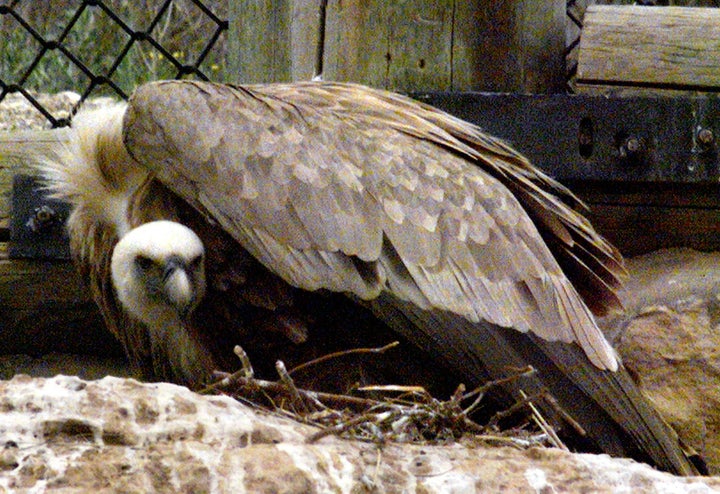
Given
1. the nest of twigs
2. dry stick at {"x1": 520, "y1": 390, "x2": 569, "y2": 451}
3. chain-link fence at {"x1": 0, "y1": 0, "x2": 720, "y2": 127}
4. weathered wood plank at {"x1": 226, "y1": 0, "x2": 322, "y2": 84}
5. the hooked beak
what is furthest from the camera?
chain-link fence at {"x1": 0, "y1": 0, "x2": 720, "y2": 127}

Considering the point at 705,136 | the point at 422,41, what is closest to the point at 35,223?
the point at 422,41

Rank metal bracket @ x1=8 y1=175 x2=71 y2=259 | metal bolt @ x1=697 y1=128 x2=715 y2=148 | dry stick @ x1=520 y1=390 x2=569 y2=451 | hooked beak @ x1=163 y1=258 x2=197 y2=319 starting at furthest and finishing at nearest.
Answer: metal bracket @ x1=8 y1=175 x2=71 y2=259
metal bolt @ x1=697 y1=128 x2=715 y2=148
hooked beak @ x1=163 y1=258 x2=197 y2=319
dry stick @ x1=520 y1=390 x2=569 y2=451

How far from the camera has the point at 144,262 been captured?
10.8 ft

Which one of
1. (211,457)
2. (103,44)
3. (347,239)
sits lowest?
(211,457)

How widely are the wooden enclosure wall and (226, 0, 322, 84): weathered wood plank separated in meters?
0.08

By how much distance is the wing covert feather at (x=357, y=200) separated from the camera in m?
3.23

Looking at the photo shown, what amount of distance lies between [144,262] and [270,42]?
1190 millimetres

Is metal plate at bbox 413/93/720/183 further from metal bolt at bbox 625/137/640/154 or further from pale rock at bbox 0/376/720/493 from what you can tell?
pale rock at bbox 0/376/720/493

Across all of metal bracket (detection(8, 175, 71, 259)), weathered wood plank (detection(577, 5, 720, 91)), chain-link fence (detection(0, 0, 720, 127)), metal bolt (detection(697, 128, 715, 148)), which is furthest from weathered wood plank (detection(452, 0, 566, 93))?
chain-link fence (detection(0, 0, 720, 127))

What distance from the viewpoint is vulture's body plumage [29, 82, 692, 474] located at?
3.23 m

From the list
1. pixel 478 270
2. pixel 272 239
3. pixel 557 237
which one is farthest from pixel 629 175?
pixel 272 239

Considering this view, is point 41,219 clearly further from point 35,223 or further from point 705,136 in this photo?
point 705,136

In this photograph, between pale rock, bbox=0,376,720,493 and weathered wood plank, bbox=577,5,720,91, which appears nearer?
pale rock, bbox=0,376,720,493

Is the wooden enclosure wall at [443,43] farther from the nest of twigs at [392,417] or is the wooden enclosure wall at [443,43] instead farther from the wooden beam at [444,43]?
the nest of twigs at [392,417]
